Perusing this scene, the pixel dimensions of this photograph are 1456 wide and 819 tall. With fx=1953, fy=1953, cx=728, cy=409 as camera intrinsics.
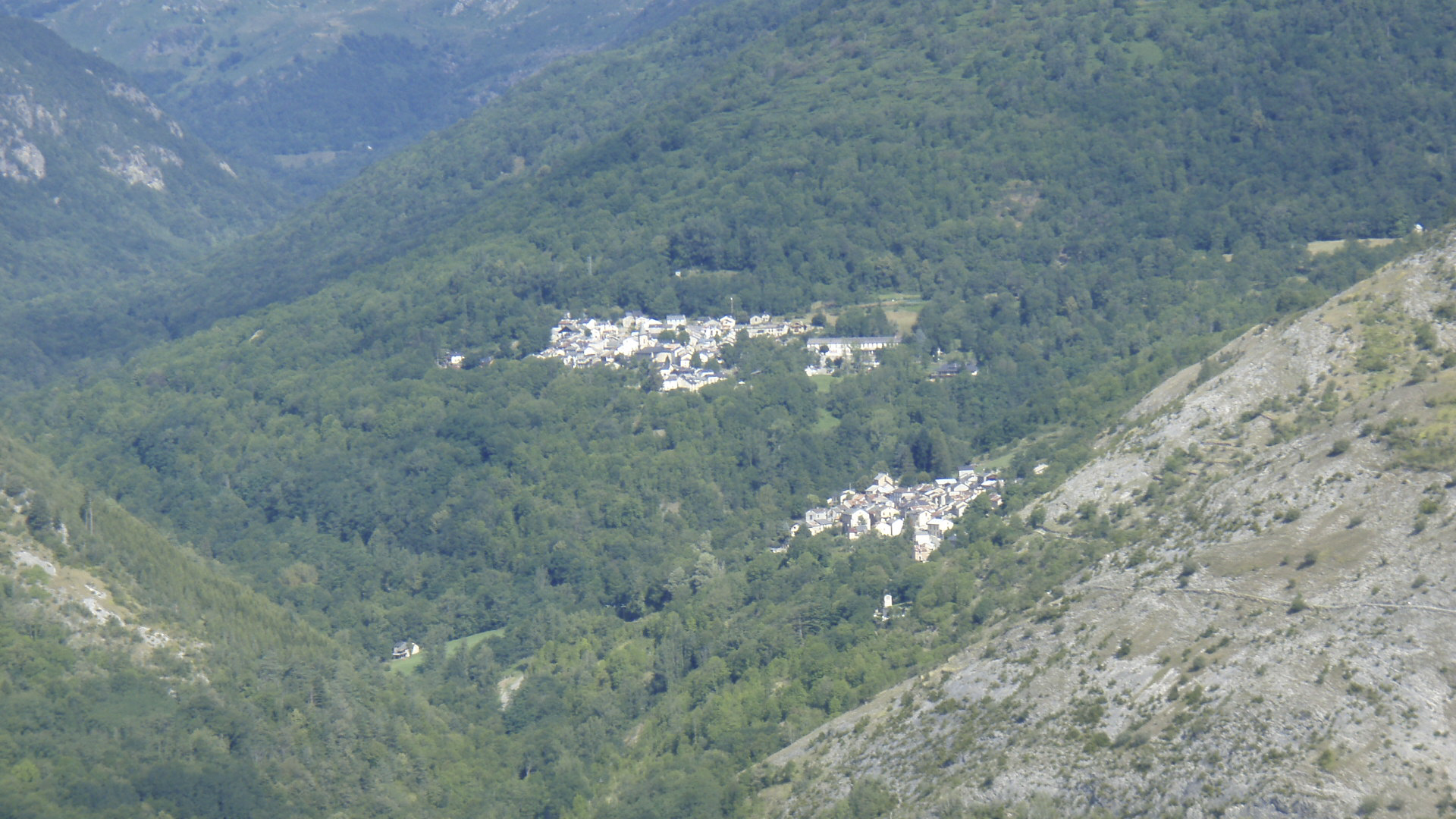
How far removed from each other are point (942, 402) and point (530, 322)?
36.2m

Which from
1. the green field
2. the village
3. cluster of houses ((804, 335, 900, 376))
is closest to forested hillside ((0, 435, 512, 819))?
the green field

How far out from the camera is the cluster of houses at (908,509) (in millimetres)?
91375

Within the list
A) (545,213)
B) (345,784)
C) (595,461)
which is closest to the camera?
(345,784)

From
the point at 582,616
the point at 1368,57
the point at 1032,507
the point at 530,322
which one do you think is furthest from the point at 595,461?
the point at 1368,57

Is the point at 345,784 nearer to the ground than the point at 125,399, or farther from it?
farther from it

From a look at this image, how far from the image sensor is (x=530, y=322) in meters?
143

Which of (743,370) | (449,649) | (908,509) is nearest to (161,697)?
(449,649)

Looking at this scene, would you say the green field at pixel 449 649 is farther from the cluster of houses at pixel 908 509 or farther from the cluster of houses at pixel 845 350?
the cluster of houses at pixel 845 350

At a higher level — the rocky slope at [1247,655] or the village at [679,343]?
the rocky slope at [1247,655]

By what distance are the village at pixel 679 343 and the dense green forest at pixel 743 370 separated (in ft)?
7.10

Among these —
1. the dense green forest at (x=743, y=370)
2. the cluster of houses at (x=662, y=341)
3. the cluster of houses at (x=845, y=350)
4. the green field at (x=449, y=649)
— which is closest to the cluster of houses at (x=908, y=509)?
the dense green forest at (x=743, y=370)

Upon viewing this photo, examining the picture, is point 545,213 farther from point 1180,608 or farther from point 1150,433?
Result: point 1180,608

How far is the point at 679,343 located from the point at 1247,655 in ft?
286

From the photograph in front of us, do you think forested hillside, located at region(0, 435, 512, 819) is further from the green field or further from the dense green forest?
the green field
